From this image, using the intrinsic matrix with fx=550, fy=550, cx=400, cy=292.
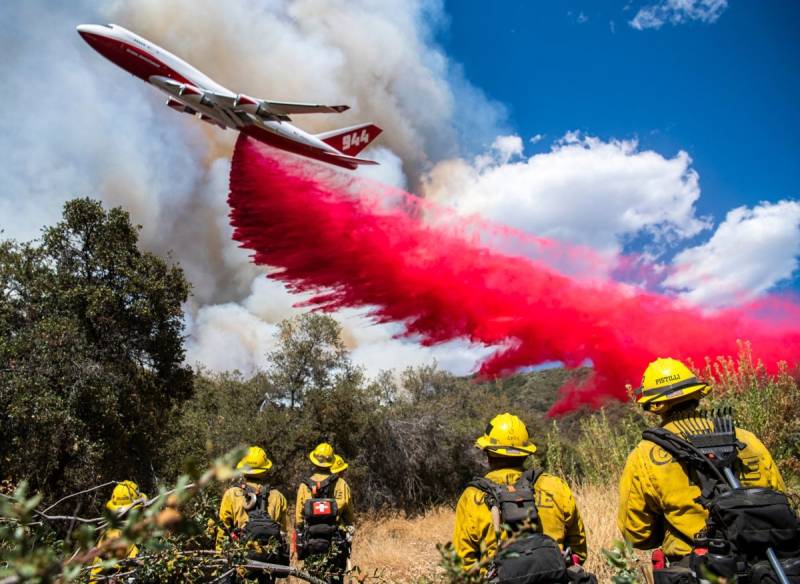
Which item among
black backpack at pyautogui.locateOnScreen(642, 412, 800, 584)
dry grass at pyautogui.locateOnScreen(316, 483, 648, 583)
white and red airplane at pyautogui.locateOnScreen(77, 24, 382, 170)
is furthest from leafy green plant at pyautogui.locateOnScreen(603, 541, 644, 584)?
white and red airplane at pyautogui.locateOnScreen(77, 24, 382, 170)

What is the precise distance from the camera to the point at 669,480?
12.3 ft

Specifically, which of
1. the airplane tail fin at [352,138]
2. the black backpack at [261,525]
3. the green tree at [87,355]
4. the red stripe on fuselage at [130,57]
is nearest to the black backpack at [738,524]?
the black backpack at [261,525]

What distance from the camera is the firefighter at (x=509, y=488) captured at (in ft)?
13.2

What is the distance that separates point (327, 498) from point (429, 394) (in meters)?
38.2

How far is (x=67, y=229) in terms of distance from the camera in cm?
1525

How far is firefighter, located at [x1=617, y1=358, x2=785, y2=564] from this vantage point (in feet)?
12.1

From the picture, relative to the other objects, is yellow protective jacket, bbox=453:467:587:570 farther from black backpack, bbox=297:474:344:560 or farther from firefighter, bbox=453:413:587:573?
black backpack, bbox=297:474:344:560

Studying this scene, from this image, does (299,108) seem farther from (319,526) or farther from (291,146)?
(319,526)

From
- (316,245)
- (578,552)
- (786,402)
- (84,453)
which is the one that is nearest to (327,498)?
(578,552)

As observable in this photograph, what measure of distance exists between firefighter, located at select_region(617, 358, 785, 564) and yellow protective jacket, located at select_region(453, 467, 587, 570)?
0.38m

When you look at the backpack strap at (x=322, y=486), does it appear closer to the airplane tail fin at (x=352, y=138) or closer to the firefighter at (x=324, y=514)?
the firefighter at (x=324, y=514)

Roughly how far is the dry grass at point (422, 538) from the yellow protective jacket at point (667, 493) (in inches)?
60.4

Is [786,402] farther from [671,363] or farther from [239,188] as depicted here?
[239,188]

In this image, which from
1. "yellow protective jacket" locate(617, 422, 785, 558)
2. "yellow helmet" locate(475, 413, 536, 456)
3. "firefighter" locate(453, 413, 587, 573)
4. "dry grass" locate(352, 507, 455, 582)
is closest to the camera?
"yellow protective jacket" locate(617, 422, 785, 558)
